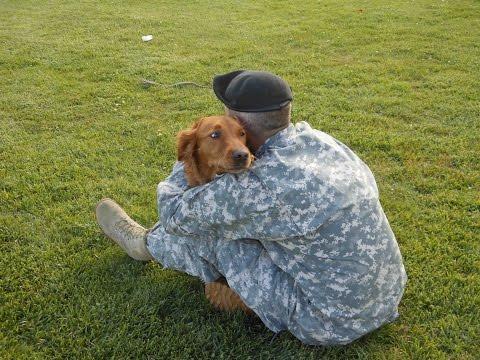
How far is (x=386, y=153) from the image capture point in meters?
5.43

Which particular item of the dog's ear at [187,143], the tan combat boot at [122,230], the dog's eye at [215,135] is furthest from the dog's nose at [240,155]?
the tan combat boot at [122,230]

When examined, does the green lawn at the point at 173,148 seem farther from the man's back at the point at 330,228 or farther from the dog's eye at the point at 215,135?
the dog's eye at the point at 215,135

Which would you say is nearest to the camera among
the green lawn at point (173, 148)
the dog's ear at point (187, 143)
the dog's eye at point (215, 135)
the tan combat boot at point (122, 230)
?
the dog's eye at point (215, 135)

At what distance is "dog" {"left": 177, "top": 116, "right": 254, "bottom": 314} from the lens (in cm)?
263

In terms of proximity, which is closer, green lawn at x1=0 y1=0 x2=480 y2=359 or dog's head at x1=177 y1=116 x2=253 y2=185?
dog's head at x1=177 y1=116 x2=253 y2=185

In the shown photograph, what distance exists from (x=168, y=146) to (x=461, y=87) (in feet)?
14.6

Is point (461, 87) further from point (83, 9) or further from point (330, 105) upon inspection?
point (83, 9)

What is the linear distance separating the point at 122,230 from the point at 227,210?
1.51m

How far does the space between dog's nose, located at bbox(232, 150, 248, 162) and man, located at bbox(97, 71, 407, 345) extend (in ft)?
0.25

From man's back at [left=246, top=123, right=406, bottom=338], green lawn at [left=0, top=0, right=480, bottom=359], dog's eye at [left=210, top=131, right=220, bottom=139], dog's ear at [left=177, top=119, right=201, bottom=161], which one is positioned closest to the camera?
man's back at [left=246, top=123, right=406, bottom=338]

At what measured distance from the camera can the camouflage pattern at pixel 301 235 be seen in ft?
A: 8.18

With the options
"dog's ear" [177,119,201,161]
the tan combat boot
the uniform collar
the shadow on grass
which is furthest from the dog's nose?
the tan combat boot

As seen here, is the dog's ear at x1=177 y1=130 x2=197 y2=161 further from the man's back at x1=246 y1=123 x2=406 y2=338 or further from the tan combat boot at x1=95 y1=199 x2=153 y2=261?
the tan combat boot at x1=95 y1=199 x2=153 y2=261

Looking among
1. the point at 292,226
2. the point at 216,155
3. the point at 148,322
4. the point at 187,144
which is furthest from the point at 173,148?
the point at 292,226
